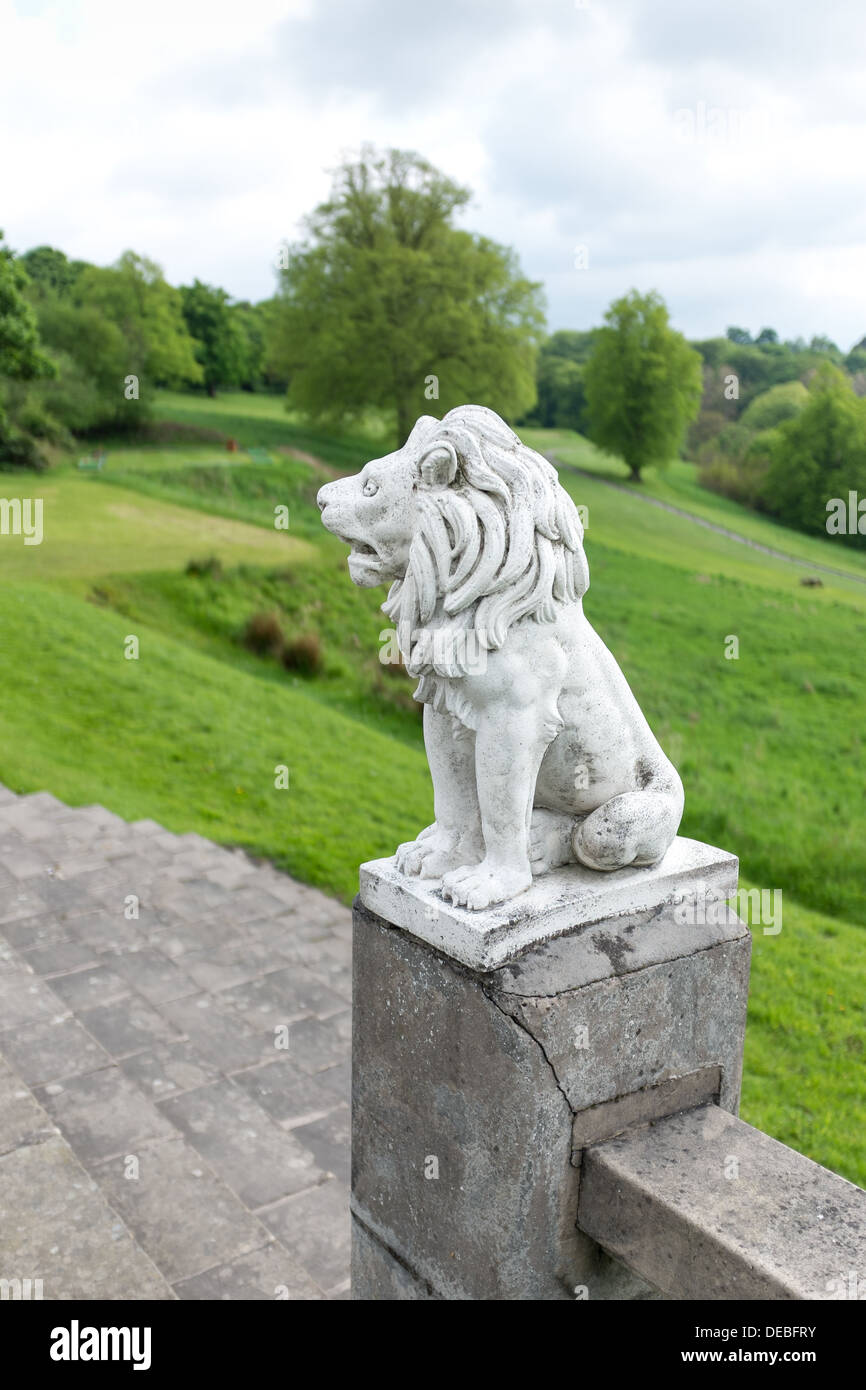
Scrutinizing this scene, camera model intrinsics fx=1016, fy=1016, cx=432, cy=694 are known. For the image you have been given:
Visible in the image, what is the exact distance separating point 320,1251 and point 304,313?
2531 cm

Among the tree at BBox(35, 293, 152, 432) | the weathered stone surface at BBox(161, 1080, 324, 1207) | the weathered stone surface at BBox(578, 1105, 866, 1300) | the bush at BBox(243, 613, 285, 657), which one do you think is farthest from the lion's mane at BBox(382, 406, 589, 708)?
the tree at BBox(35, 293, 152, 432)

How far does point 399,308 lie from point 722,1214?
25.0 meters

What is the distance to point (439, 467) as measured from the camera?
2322 millimetres

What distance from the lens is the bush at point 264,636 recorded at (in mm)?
14359

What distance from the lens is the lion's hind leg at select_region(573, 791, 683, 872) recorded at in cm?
245

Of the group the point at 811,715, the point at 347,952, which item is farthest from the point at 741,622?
the point at 347,952

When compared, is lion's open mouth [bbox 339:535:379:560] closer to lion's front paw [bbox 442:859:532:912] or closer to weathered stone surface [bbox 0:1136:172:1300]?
lion's front paw [bbox 442:859:532:912]

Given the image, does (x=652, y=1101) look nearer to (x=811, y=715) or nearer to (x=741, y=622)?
(x=811, y=715)

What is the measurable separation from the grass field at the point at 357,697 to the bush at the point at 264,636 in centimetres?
22

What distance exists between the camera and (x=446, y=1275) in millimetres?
2592

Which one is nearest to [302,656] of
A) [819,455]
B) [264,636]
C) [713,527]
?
[264,636]

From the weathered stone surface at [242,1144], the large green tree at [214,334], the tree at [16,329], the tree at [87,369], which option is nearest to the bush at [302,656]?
the tree at [16,329]

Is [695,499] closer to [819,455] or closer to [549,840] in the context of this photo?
[819,455]

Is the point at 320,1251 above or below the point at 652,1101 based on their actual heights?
below
